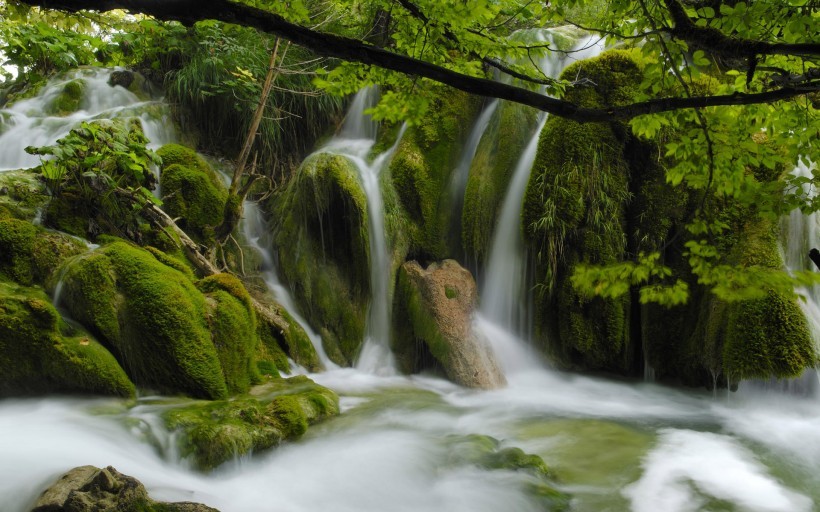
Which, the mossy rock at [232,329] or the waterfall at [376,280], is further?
the waterfall at [376,280]

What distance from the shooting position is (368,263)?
8172 millimetres

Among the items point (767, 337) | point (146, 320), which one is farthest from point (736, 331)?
point (146, 320)

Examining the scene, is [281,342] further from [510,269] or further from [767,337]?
[767,337]

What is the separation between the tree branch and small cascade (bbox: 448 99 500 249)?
6570 mm

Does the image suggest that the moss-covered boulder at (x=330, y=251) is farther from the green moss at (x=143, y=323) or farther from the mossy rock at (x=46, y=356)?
the mossy rock at (x=46, y=356)

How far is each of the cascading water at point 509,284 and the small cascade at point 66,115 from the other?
6168 mm

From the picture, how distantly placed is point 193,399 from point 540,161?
5469 mm

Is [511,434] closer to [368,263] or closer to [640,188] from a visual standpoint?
[368,263]

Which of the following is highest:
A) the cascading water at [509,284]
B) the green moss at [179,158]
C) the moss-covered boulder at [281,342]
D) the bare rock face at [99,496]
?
the green moss at [179,158]

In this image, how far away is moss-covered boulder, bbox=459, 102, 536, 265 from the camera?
27.3ft

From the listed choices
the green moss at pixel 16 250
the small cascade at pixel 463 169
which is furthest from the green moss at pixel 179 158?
the small cascade at pixel 463 169

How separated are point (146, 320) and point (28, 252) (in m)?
1.60

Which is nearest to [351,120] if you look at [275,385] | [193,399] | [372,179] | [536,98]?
[372,179]

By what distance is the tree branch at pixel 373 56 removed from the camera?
80.3 inches
